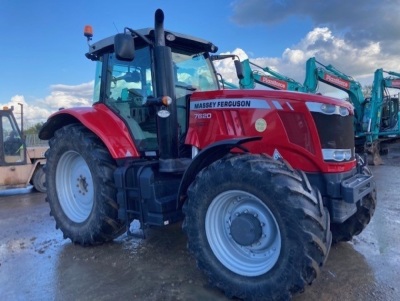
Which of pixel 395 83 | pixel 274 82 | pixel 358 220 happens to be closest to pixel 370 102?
pixel 395 83

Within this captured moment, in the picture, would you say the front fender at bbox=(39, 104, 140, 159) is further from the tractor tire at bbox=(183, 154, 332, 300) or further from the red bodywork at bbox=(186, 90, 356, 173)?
the tractor tire at bbox=(183, 154, 332, 300)

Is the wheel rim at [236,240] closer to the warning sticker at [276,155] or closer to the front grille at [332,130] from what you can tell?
the warning sticker at [276,155]

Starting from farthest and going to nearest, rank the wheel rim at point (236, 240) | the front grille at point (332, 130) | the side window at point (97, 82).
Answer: the side window at point (97, 82), the front grille at point (332, 130), the wheel rim at point (236, 240)

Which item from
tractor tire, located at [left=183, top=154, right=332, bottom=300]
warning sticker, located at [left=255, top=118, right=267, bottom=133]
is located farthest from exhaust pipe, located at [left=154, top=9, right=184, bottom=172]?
warning sticker, located at [left=255, top=118, right=267, bottom=133]

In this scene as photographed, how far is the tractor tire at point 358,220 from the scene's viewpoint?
12.5 feet

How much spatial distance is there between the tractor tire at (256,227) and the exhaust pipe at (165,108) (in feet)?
2.41

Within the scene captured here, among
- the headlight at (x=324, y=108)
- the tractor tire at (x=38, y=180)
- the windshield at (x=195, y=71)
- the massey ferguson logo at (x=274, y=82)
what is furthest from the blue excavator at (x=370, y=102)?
the headlight at (x=324, y=108)

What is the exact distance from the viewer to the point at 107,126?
419 cm

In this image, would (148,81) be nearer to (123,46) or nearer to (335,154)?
(123,46)

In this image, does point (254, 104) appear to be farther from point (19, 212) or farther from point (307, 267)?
point (19, 212)

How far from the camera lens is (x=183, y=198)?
3527 millimetres

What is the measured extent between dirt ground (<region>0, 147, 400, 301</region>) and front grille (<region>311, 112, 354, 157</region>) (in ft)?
4.02

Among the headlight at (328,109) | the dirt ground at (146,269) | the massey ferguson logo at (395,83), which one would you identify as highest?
the massey ferguson logo at (395,83)

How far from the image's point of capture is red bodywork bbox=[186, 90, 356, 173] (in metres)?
3.15
